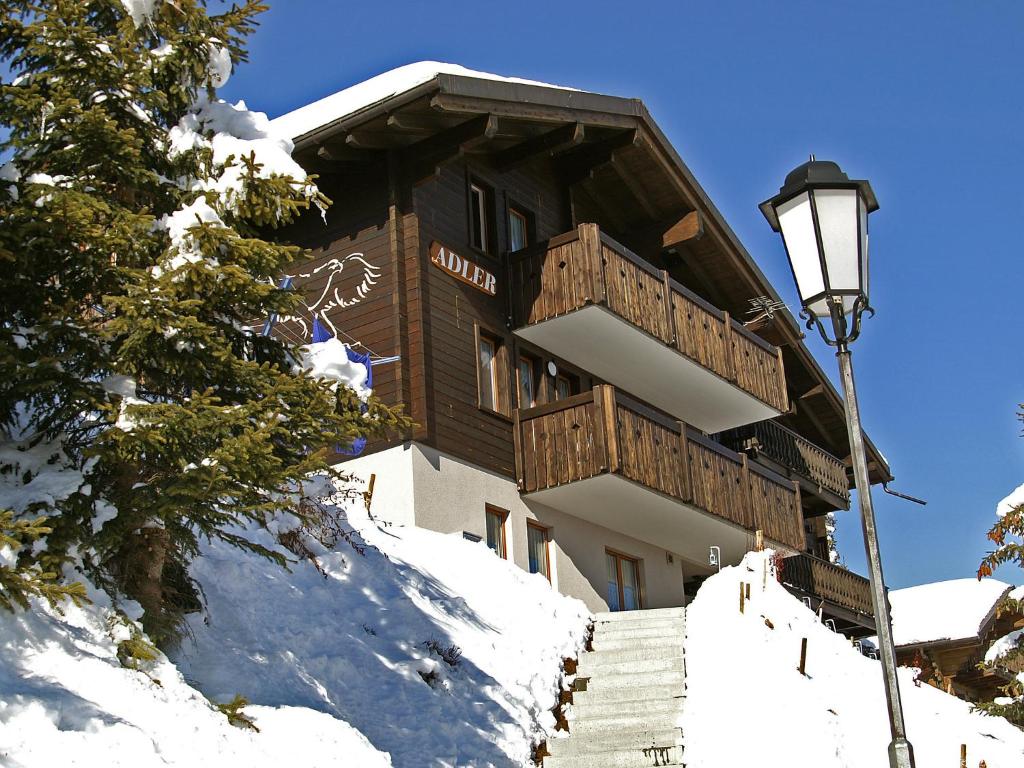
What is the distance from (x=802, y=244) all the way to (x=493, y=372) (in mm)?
13050

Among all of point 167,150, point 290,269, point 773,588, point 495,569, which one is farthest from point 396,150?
point 167,150

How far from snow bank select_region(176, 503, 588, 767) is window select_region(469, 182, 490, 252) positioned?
609 cm

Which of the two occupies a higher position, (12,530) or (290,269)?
(290,269)

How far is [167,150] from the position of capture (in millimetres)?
9828

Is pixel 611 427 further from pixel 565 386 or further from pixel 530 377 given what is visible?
pixel 565 386

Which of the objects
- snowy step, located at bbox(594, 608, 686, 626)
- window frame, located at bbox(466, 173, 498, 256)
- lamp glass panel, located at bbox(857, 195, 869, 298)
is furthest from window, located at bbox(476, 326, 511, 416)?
lamp glass panel, located at bbox(857, 195, 869, 298)

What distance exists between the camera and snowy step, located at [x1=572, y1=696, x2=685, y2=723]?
45.0ft

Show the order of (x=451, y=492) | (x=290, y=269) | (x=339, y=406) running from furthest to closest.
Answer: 1. (x=290, y=269)
2. (x=451, y=492)
3. (x=339, y=406)

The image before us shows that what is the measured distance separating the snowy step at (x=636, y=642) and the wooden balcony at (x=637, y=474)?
3.23 metres

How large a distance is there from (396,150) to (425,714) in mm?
9705

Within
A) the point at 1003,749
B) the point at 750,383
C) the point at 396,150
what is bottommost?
the point at 1003,749

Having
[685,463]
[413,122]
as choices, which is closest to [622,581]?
[685,463]

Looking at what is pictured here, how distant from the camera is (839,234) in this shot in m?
7.17

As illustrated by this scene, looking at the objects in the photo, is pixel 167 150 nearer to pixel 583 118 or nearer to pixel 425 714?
pixel 425 714
